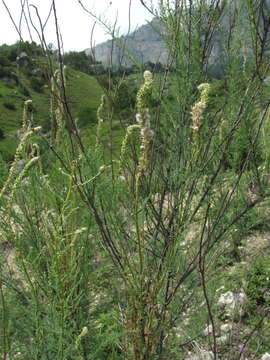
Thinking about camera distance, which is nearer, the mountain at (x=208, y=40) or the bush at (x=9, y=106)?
the mountain at (x=208, y=40)

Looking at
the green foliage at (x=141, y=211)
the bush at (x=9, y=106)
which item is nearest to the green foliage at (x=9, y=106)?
the bush at (x=9, y=106)

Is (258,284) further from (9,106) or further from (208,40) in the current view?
(9,106)

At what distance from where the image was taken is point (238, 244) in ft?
12.7

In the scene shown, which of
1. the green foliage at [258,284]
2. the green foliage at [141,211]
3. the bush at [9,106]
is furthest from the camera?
the bush at [9,106]

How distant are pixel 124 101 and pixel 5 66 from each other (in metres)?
32.7

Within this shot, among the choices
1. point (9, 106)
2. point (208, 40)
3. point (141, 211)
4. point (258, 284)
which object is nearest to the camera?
point (141, 211)

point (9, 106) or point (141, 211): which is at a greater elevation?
point (9, 106)

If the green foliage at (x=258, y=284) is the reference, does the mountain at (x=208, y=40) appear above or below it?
above

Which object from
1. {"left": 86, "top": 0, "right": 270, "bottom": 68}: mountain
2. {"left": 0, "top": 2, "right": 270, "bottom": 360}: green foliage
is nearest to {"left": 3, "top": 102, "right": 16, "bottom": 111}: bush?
{"left": 0, "top": 2, "right": 270, "bottom": 360}: green foliage

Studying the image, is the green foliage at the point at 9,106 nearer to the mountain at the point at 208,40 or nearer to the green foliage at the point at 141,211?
the green foliage at the point at 141,211

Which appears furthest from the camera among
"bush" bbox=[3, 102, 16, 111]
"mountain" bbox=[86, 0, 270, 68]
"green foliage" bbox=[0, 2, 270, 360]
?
"bush" bbox=[3, 102, 16, 111]

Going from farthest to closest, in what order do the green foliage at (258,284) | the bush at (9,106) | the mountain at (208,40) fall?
the bush at (9,106), the green foliage at (258,284), the mountain at (208,40)

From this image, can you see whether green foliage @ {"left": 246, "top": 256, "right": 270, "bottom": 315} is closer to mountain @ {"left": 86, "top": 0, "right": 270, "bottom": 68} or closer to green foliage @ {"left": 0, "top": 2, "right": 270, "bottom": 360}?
green foliage @ {"left": 0, "top": 2, "right": 270, "bottom": 360}

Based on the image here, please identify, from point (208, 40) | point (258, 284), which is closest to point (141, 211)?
point (208, 40)
